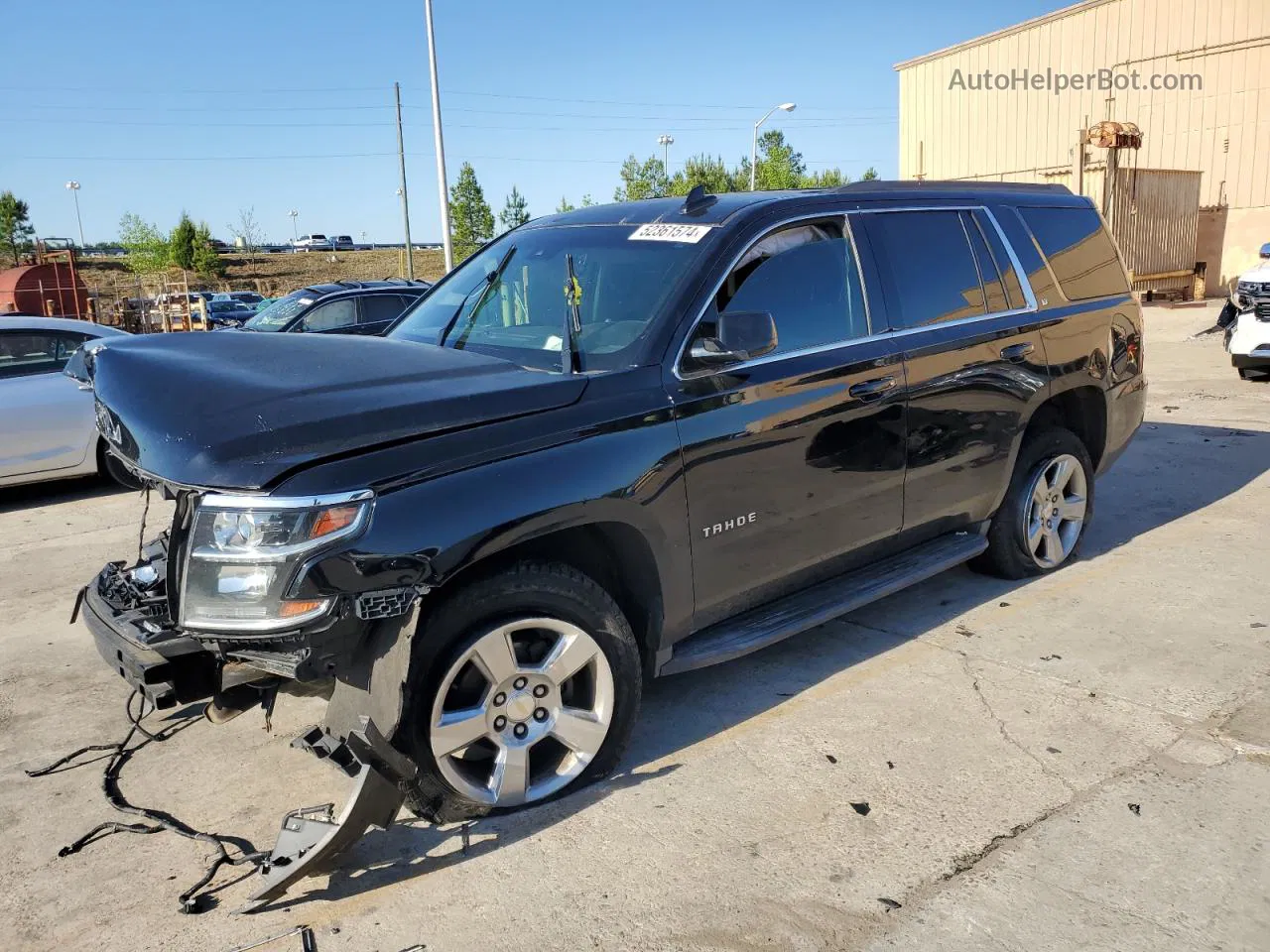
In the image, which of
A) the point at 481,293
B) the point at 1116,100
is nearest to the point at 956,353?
the point at 481,293

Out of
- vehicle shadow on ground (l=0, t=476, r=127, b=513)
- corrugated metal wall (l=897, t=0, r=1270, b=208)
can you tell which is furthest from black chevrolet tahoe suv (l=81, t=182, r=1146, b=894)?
corrugated metal wall (l=897, t=0, r=1270, b=208)

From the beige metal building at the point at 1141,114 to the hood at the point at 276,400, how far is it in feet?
65.9

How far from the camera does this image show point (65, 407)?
8125 millimetres

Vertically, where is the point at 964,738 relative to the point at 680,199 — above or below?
below

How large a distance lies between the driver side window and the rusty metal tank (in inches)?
1166

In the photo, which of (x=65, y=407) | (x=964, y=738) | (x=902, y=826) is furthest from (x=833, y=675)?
(x=65, y=407)

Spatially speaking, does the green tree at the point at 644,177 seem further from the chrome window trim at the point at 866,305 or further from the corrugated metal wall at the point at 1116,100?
the chrome window trim at the point at 866,305

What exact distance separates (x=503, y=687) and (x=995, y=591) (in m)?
3.23

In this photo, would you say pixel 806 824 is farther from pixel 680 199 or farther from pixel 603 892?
pixel 680 199

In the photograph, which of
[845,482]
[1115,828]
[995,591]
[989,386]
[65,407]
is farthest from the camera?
[65,407]

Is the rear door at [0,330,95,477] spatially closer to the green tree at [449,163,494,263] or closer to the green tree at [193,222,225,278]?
the green tree at [449,163,494,263]

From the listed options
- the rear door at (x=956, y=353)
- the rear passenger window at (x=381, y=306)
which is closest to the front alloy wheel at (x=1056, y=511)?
the rear door at (x=956, y=353)

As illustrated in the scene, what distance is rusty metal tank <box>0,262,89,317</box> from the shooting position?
2880cm

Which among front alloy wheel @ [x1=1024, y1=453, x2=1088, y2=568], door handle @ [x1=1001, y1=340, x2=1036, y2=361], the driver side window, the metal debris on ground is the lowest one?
the metal debris on ground
